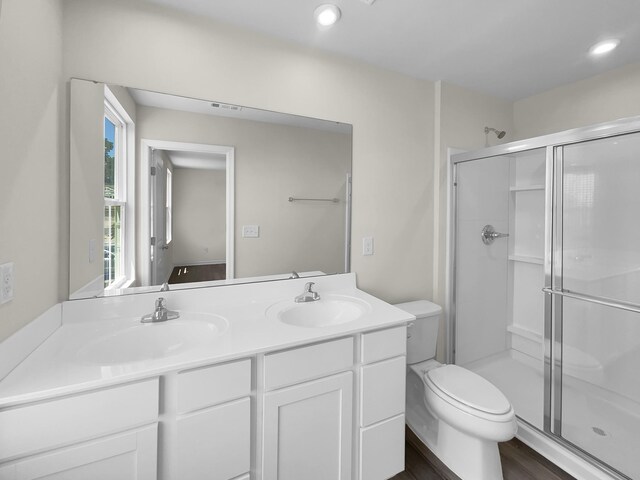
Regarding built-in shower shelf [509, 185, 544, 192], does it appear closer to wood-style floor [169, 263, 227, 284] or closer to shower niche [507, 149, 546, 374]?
shower niche [507, 149, 546, 374]

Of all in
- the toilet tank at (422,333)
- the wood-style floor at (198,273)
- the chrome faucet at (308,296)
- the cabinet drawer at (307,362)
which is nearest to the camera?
the cabinet drawer at (307,362)

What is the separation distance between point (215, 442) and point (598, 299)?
6.28ft

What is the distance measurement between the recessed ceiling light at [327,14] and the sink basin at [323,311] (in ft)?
4.68

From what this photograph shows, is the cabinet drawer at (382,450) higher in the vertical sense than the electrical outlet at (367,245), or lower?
lower

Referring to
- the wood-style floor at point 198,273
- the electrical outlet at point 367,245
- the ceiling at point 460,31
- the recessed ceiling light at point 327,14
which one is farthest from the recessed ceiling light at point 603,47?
the wood-style floor at point 198,273

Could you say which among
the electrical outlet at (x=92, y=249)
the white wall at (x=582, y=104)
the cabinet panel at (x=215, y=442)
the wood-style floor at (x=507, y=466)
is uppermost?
the white wall at (x=582, y=104)

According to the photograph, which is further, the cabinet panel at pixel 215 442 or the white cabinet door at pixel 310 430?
the white cabinet door at pixel 310 430

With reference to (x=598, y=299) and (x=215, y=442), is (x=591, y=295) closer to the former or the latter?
(x=598, y=299)

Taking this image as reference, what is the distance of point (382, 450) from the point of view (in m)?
1.33

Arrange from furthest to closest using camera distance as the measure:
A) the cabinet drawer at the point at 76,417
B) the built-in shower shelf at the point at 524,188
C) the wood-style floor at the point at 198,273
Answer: the built-in shower shelf at the point at 524,188, the wood-style floor at the point at 198,273, the cabinet drawer at the point at 76,417

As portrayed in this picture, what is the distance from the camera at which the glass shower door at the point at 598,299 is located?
1535mm

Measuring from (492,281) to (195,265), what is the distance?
7.45ft

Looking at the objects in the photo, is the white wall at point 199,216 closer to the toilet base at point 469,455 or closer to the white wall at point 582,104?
the toilet base at point 469,455

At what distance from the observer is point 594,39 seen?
1.62 metres
